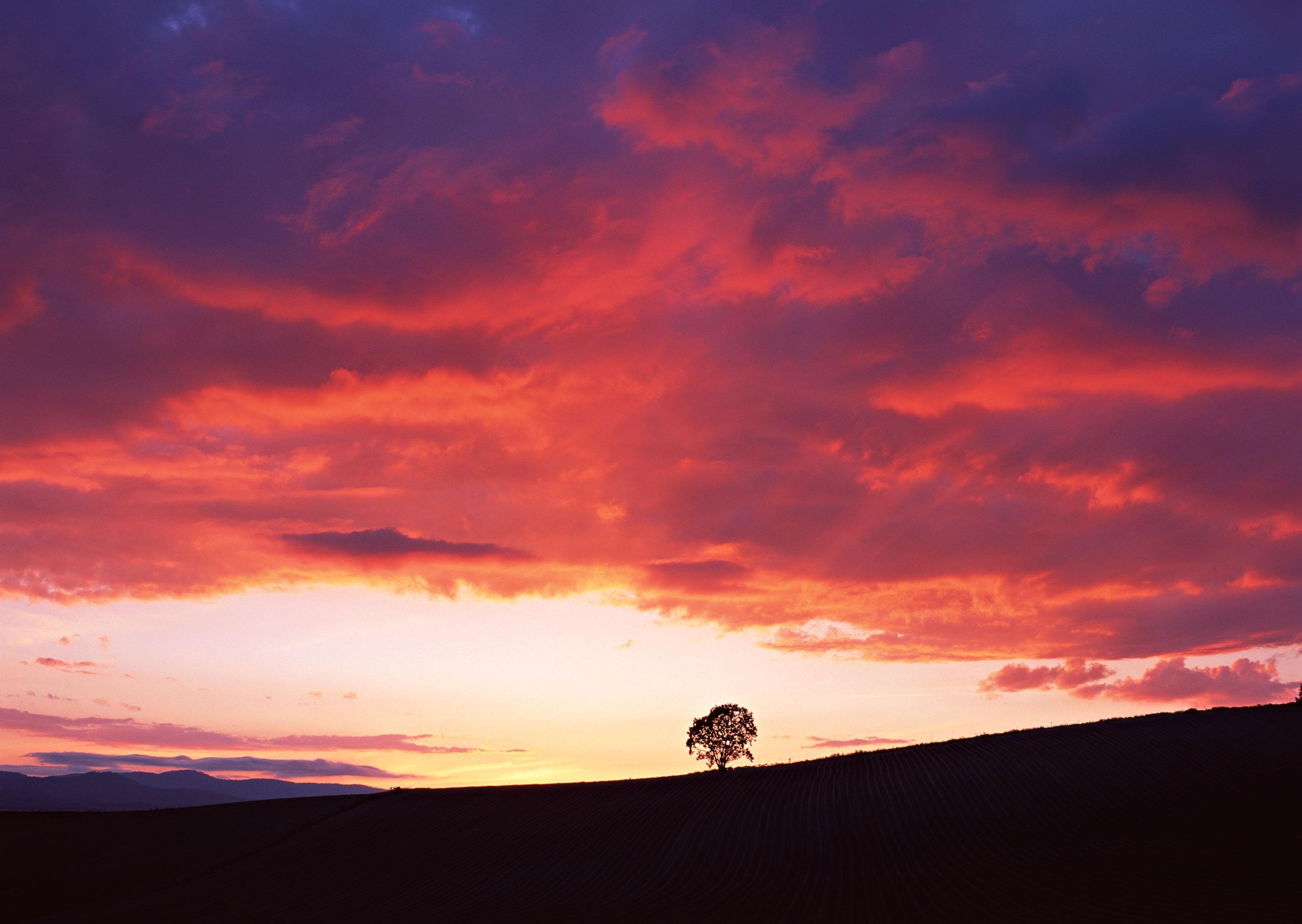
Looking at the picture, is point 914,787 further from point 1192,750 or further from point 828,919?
point 828,919

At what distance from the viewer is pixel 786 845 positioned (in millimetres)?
46156

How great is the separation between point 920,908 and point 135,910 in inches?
1300

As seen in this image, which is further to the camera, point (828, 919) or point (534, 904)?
point (534, 904)

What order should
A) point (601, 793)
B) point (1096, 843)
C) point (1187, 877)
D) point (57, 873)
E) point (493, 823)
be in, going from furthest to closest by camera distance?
point (601, 793) < point (493, 823) < point (57, 873) < point (1096, 843) < point (1187, 877)

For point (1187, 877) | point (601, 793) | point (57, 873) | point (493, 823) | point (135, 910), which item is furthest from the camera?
point (601, 793)

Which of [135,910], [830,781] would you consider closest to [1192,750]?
[830,781]

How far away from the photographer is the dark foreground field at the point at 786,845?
114 feet

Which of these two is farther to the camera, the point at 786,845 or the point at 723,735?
the point at 723,735

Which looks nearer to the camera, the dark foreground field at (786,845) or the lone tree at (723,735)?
the dark foreground field at (786,845)

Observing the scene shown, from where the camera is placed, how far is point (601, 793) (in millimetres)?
63344

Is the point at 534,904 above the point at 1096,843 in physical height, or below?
below

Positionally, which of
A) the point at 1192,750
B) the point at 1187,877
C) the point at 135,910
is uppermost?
the point at 1192,750

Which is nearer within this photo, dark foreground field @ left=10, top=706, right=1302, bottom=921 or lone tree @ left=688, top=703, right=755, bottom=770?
dark foreground field @ left=10, top=706, right=1302, bottom=921

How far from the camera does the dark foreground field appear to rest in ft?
114
